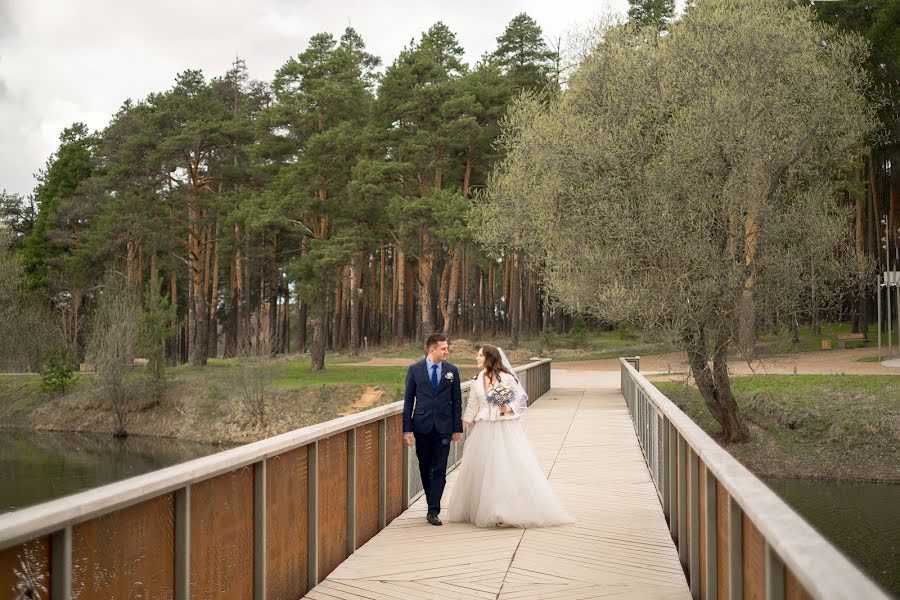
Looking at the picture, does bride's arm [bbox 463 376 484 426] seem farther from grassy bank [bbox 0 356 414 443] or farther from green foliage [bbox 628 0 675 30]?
green foliage [bbox 628 0 675 30]

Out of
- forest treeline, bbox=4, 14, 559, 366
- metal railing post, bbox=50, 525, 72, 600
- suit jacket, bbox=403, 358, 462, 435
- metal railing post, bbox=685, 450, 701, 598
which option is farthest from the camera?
forest treeline, bbox=4, 14, 559, 366

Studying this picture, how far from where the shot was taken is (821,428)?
2648 cm

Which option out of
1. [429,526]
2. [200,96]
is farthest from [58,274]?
[429,526]

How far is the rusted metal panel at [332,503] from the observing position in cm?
654

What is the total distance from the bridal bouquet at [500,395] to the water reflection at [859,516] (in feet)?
30.8

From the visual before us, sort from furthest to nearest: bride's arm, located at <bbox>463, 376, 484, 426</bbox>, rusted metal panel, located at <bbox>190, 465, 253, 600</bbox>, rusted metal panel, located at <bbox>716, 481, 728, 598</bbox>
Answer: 1. bride's arm, located at <bbox>463, 376, 484, 426</bbox>
2. rusted metal panel, located at <bbox>716, 481, 728, 598</bbox>
3. rusted metal panel, located at <bbox>190, 465, 253, 600</bbox>

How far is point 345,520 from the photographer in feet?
23.5

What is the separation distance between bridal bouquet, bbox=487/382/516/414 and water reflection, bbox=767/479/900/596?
9.38m

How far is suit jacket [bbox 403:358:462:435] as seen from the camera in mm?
8367

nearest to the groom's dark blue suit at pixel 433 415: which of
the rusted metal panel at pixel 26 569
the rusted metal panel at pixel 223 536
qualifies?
the rusted metal panel at pixel 223 536

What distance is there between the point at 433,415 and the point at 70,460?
28.6 metres

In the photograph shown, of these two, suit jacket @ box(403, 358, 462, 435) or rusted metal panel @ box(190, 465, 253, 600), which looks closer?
rusted metal panel @ box(190, 465, 253, 600)

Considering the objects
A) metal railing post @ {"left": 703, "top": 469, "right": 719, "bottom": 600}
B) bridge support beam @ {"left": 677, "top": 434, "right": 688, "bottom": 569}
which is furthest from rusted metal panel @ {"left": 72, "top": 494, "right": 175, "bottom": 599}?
bridge support beam @ {"left": 677, "top": 434, "right": 688, "bottom": 569}

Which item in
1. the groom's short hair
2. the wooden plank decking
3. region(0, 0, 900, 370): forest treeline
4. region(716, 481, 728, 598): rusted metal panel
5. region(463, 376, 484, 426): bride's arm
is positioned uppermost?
region(0, 0, 900, 370): forest treeline
